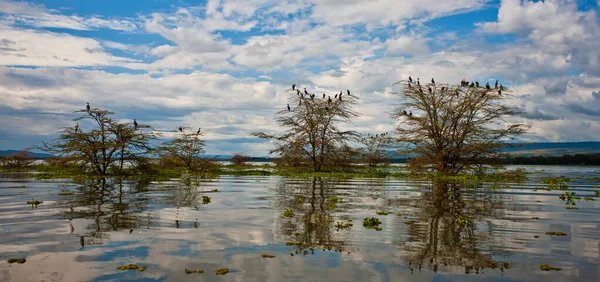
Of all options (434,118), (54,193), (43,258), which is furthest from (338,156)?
(43,258)

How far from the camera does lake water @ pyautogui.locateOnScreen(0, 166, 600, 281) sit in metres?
6.79

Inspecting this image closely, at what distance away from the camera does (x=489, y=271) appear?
22.8 feet

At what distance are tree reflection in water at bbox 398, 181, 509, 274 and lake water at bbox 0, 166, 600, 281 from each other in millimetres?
25

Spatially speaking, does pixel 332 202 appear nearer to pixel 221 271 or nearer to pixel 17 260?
pixel 221 271

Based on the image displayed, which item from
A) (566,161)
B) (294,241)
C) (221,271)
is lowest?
(221,271)

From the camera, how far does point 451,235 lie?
31.5 ft

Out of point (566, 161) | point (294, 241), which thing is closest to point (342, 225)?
point (294, 241)

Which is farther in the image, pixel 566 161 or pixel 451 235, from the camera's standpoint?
pixel 566 161

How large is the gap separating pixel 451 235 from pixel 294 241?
11.5 ft

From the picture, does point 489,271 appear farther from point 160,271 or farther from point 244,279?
point 160,271

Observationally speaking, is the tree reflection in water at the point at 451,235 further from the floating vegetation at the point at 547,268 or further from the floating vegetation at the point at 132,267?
the floating vegetation at the point at 132,267

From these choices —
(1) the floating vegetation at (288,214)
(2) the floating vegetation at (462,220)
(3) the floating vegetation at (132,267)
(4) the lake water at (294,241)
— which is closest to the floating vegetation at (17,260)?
(4) the lake water at (294,241)

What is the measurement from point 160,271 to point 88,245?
7.91ft

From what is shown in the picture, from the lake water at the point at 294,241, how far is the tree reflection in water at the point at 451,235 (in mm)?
25
